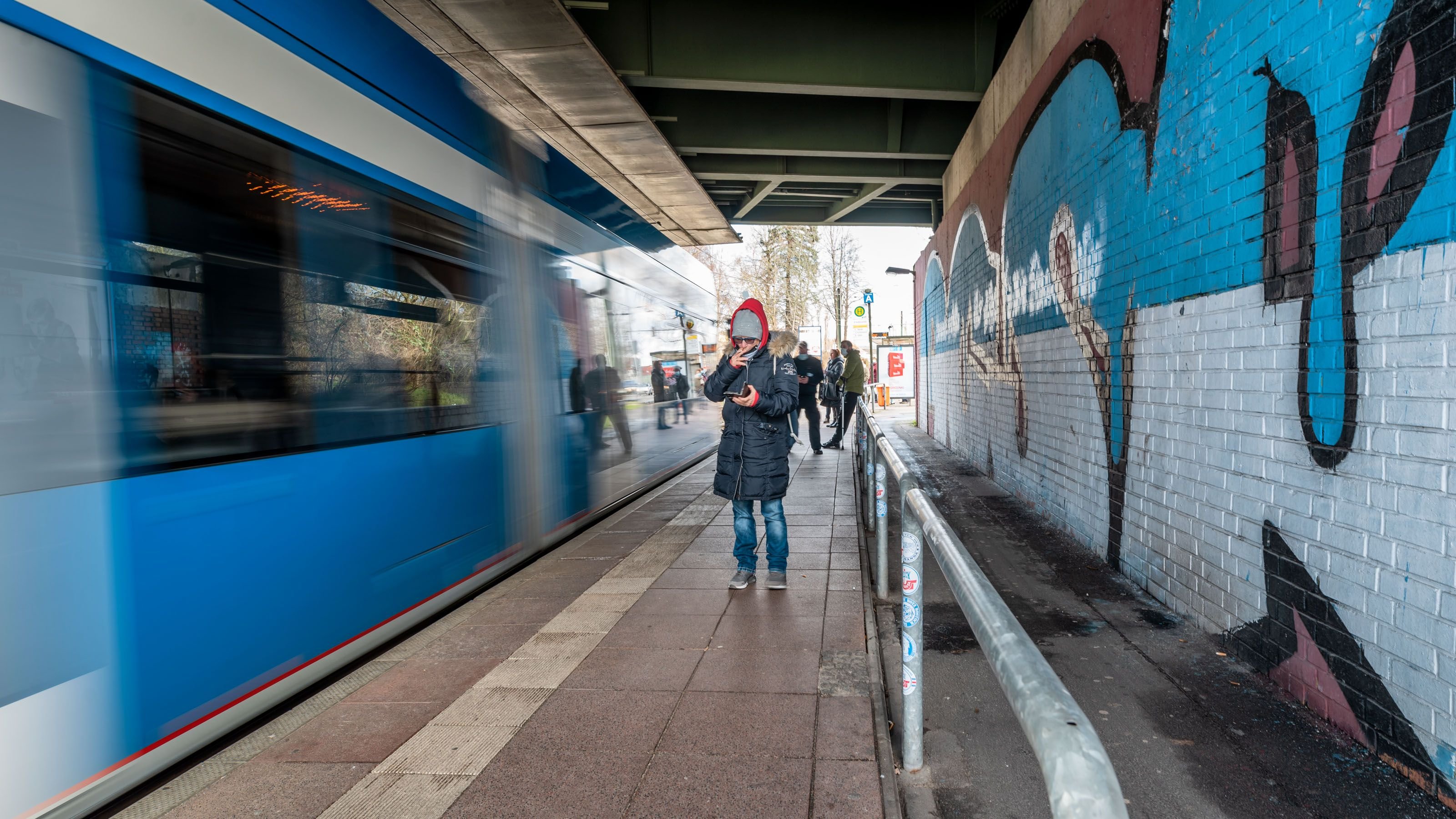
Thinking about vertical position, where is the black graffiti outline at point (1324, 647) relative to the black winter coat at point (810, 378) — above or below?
below

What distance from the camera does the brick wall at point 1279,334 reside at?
109 inches

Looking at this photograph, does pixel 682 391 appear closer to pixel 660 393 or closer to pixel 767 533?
pixel 660 393

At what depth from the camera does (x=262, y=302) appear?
3324mm

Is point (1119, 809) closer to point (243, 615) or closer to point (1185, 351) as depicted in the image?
point (243, 615)

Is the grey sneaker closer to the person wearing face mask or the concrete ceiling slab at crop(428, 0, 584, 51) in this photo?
the concrete ceiling slab at crop(428, 0, 584, 51)

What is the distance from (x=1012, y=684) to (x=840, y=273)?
38.8 metres

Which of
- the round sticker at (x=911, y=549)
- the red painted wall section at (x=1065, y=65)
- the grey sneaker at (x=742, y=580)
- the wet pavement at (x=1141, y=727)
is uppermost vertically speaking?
the red painted wall section at (x=1065, y=65)

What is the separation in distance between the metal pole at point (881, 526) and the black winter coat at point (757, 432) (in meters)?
0.56

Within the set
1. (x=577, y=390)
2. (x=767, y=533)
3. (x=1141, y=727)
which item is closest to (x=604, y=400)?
(x=577, y=390)

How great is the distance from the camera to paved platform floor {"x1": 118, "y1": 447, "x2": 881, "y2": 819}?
2.83m

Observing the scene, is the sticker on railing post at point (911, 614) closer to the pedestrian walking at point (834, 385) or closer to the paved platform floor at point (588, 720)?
the paved platform floor at point (588, 720)

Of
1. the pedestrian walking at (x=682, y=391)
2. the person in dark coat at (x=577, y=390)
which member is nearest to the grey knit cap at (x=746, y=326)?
the person in dark coat at (x=577, y=390)

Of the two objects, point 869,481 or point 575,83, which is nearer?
point 869,481

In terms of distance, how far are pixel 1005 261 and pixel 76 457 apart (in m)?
8.80
